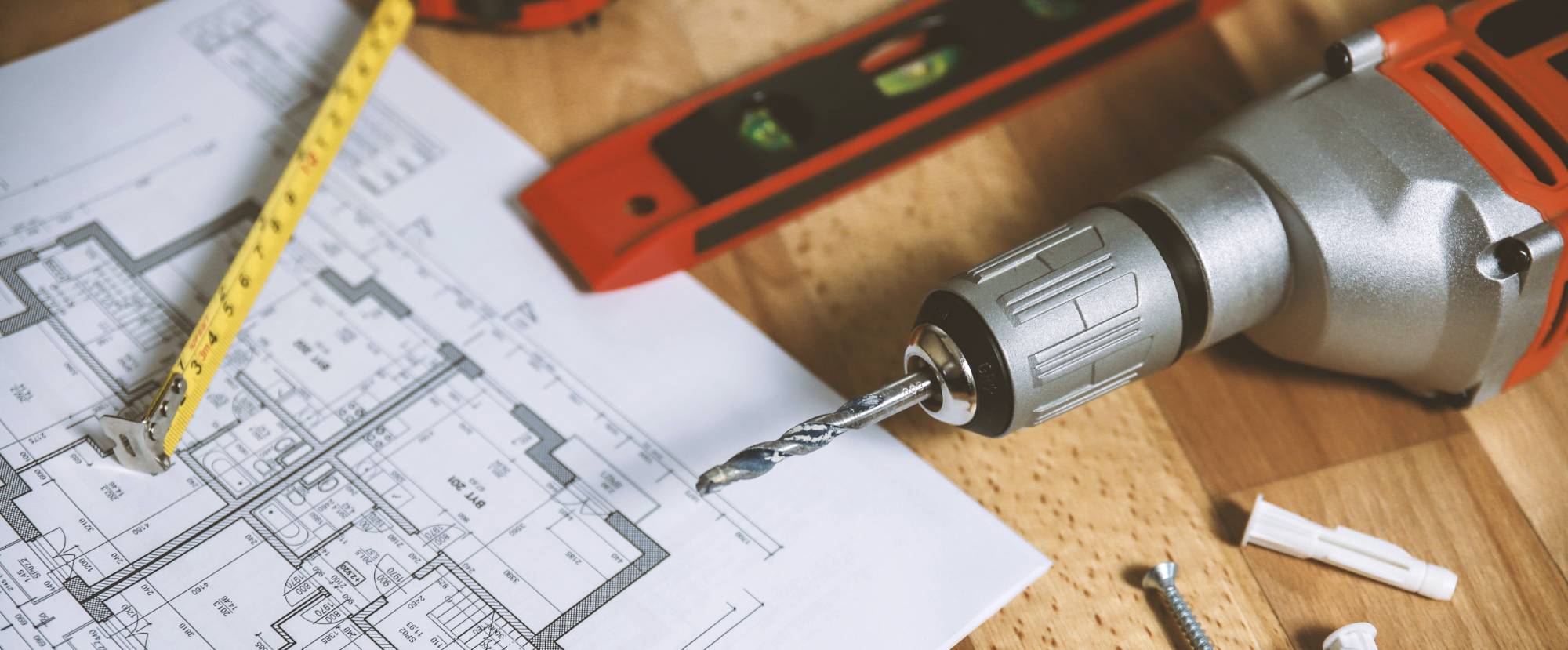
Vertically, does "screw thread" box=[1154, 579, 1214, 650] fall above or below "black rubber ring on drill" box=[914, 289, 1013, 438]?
below

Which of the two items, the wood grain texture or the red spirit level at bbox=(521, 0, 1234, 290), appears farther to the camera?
the red spirit level at bbox=(521, 0, 1234, 290)

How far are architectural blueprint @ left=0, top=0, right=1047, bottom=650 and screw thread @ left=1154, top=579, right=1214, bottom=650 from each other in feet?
0.21

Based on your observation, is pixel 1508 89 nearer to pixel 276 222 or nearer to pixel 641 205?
pixel 641 205

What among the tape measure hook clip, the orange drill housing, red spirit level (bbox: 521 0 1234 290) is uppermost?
the tape measure hook clip

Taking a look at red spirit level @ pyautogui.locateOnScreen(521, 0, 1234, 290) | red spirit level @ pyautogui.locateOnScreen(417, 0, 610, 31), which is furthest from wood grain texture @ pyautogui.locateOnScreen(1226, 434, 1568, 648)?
red spirit level @ pyautogui.locateOnScreen(417, 0, 610, 31)

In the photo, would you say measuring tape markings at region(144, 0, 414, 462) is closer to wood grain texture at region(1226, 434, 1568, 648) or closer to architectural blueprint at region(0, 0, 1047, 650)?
architectural blueprint at region(0, 0, 1047, 650)

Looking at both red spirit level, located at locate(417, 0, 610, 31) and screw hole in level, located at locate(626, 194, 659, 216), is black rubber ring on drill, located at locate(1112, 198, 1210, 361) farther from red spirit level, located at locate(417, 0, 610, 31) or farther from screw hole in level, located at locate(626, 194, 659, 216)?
red spirit level, located at locate(417, 0, 610, 31)

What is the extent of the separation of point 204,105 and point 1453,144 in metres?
0.69

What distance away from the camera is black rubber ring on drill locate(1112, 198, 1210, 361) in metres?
0.55

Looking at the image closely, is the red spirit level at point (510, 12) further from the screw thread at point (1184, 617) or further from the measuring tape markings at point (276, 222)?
the screw thread at point (1184, 617)

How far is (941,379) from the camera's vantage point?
20.8 inches

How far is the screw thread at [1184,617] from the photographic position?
0.54 m

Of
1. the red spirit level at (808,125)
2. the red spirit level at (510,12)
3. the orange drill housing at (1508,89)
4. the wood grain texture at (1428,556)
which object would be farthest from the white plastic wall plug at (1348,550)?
the red spirit level at (510,12)

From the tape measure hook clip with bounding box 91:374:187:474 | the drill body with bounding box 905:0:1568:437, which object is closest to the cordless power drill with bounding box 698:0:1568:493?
the drill body with bounding box 905:0:1568:437
